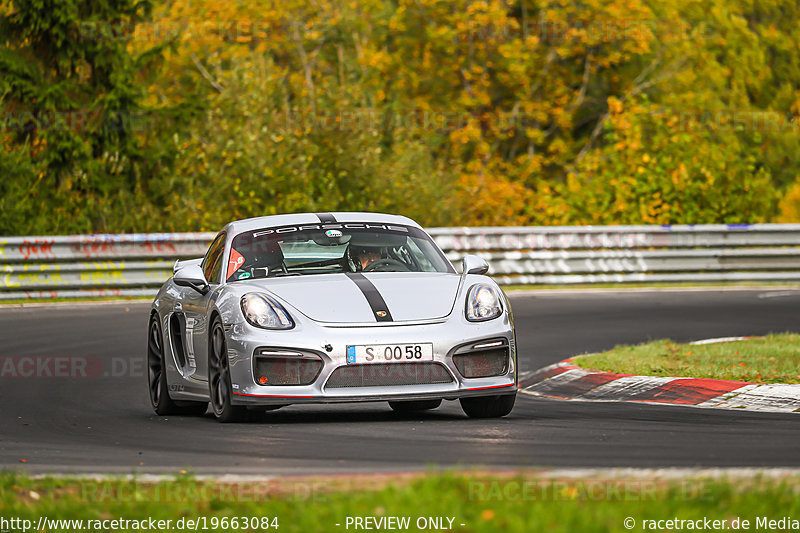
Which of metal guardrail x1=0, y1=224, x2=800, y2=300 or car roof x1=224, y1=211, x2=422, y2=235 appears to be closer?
car roof x1=224, y1=211, x2=422, y2=235

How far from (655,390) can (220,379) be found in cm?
359

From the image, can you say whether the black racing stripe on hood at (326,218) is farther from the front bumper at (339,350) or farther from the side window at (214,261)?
the front bumper at (339,350)

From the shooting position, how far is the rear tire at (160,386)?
36.5 feet

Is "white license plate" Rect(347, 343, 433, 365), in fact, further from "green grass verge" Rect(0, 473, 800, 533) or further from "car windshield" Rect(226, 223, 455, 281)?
"green grass verge" Rect(0, 473, 800, 533)

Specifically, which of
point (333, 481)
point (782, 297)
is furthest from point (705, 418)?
point (782, 297)

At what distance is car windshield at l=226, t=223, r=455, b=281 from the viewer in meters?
10.4

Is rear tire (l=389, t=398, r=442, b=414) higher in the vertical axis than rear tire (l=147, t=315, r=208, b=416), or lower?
lower

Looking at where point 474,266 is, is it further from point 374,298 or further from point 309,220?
point 309,220

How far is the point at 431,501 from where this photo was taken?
218 inches

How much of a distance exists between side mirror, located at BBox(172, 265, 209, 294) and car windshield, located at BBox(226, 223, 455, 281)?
0.20 m

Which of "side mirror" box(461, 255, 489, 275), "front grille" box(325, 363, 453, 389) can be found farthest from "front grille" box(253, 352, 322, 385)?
"side mirror" box(461, 255, 489, 275)

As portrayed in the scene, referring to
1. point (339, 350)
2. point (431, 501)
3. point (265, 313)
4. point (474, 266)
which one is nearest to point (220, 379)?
point (265, 313)

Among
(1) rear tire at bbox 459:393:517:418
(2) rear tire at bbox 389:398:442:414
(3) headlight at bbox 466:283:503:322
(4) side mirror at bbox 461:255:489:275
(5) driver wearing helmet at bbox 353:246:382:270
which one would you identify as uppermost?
(5) driver wearing helmet at bbox 353:246:382:270

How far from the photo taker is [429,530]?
5.12 meters
